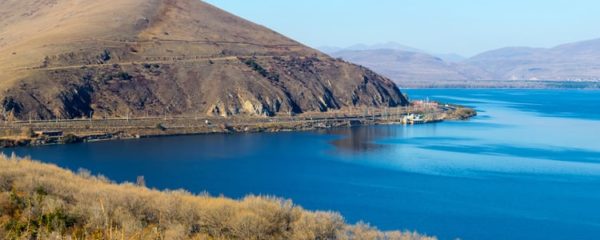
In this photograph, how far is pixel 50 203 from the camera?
1917 centimetres

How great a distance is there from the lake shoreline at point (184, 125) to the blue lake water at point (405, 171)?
2.85 metres

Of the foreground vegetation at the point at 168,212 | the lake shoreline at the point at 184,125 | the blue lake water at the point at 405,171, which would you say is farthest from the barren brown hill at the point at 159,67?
the foreground vegetation at the point at 168,212

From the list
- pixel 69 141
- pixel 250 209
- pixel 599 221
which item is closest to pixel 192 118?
pixel 69 141

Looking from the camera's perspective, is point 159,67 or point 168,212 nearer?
point 168,212

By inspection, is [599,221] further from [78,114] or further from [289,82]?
[289,82]

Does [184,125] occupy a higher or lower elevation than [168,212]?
lower

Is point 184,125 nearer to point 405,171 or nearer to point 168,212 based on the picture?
point 405,171

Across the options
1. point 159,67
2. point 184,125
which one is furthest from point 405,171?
point 159,67

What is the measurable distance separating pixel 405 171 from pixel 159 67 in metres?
47.0

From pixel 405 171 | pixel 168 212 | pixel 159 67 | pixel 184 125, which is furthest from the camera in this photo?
pixel 159 67

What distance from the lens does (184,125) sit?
76188 mm

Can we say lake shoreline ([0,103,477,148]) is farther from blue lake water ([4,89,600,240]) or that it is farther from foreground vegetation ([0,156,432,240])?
foreground vegetation ([0,156,432,240])

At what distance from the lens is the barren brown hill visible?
78375 mm

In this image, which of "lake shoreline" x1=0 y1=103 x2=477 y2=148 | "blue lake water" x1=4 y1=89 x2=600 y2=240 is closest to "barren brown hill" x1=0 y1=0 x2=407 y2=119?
"lake shoreline" x1=0 y1=103 x2=477 y2=148
